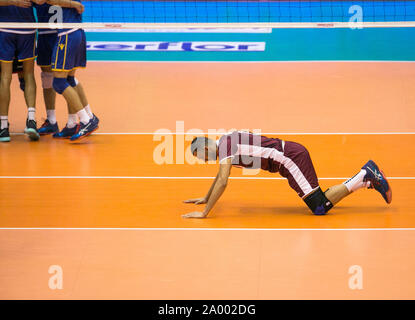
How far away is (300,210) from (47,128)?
5.21 meters

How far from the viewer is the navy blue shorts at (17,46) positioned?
12047 mm

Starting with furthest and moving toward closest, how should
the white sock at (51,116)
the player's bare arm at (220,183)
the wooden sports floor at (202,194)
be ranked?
the white sock at (51,116) < the player's bare arm at (220,183) < the wooden sports floor at (202,194)

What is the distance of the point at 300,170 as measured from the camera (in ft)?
29.2

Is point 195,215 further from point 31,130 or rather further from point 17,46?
point 17,46

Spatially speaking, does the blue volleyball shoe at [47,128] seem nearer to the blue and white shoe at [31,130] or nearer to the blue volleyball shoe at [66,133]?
the blue volleyball shoe at [66,133]

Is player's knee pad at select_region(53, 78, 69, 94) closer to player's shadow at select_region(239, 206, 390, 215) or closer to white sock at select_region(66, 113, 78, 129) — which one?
white sock at select_region(66, 113, 78, 129)

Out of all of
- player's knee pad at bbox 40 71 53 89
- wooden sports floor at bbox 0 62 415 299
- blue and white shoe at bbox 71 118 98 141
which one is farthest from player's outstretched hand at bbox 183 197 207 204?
player's knee pad at bbox 40 71 53 89

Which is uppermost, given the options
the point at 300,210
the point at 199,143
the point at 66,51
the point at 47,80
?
the point at 66,51

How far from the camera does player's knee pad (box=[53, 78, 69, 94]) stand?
1198 cm

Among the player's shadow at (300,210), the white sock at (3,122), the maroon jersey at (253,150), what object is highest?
the maroon jersey at (253,150)

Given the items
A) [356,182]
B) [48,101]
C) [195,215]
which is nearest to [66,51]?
[48,101]

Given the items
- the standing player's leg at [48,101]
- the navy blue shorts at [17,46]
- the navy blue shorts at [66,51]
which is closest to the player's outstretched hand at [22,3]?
the navy blue shorts at [17,46]

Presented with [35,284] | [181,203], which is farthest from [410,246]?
[35,284]

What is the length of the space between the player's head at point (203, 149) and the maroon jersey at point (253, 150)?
0.12 meters
